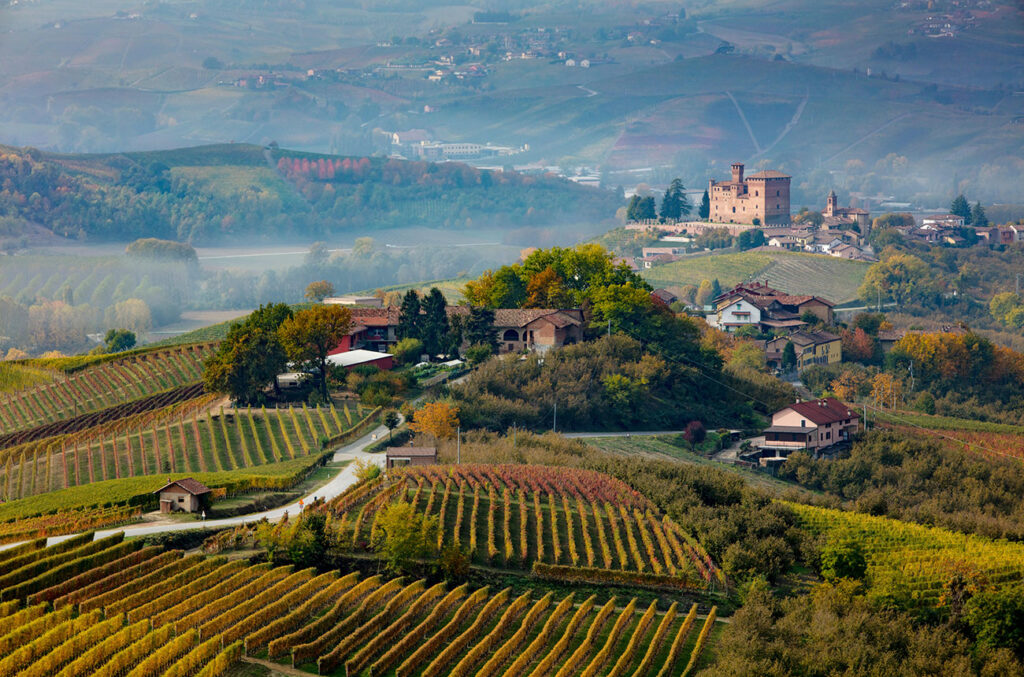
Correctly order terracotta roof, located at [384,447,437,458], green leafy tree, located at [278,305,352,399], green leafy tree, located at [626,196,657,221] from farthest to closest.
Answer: green leafy tree, located at [626,196,657,221]
green leafy tree, located at [278,305,352,399]
terracotta roof, located at [384,447,437,458]

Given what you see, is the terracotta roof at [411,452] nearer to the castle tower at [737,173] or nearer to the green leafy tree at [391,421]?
the green leafy tree at [391,421]

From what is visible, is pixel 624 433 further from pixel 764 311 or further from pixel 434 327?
pixel 764 311

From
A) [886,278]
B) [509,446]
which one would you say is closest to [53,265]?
[886,278]

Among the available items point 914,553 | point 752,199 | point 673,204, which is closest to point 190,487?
point 914,553

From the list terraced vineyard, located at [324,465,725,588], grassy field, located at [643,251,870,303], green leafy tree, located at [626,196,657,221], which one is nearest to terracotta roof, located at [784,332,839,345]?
grassy field, located at [643,251,870,303]

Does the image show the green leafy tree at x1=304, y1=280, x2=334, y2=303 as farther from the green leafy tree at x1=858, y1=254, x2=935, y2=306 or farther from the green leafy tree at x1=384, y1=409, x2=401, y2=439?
the green leafy tree at x1=384, y1=409, x2=401, y2=439

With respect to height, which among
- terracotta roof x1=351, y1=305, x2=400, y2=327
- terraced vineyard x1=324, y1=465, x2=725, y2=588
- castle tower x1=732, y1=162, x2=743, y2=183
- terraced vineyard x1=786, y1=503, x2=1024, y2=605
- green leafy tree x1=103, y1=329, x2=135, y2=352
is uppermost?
castle tower x1=732, y1=162, x2=743, y2=183
